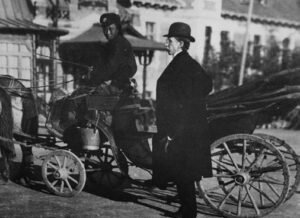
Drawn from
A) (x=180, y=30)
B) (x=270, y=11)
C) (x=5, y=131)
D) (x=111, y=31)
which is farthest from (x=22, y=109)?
(x=270, y=11)

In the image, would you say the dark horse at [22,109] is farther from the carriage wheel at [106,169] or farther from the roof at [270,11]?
the roof at [270,11]

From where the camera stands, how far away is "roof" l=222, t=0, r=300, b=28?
28.1 m

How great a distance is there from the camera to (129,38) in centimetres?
1927

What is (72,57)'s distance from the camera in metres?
20.2

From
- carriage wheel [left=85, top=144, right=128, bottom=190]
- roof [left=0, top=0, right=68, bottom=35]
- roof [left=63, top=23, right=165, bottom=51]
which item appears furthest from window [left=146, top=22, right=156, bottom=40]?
carriage wheel [left=85, top=144, right=128, bottom=190]

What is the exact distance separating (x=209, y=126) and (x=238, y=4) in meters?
24.1

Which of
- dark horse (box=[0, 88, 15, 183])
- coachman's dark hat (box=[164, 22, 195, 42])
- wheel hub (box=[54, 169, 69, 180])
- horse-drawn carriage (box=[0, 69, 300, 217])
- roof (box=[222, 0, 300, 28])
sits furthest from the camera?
roof (box=[222, 0, 300, 28])

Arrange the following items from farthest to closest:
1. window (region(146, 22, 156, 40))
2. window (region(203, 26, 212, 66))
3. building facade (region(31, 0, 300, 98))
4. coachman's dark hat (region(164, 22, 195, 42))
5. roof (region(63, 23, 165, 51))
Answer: window (region(203, 26, 212, 66)) < window (region(146, 22, 156, 40)) < building facade (region(31, 0, 300, 98)) < roof (region(63, 23, 165, 51)) < coachman's dark hat (region(164, 22, 195, 42))

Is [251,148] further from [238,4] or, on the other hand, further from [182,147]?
[238,4]

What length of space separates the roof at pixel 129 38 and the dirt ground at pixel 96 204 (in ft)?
38.0

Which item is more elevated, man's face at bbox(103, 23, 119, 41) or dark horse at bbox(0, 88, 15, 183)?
man's face at bbox(103, 23, 119, 41)

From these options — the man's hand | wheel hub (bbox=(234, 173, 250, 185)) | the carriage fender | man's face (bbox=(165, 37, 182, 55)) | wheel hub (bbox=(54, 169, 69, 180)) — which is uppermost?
man's face (bbox=(165, 37, 182, 55))

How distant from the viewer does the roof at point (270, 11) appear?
28097 millimetres

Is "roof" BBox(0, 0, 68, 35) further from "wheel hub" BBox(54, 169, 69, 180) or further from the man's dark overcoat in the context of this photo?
the man's dark overcoat
